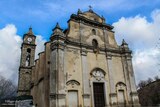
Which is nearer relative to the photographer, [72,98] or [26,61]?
[72,98]

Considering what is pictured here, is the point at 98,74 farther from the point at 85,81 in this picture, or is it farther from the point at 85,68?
the point at 85,81

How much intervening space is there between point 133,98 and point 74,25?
31.4ft

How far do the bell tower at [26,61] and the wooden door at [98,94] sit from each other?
1119cm

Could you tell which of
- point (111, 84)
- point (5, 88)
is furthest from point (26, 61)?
point (5, 88)

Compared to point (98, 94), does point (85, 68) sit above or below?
above

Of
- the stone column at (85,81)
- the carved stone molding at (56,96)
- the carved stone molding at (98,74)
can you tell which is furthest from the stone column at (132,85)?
the carved stone molding at (56,96)

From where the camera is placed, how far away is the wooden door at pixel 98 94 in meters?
16.4

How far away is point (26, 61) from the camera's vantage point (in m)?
27.0

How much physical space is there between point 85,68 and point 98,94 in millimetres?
2807

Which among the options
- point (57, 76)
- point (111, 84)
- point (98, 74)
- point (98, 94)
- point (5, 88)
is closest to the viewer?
point (57, 76)

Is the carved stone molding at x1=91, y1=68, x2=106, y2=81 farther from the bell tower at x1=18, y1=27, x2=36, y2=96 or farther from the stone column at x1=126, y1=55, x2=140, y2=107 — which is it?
the bell tower at x1=18, y1=27, x2=36, y2=96

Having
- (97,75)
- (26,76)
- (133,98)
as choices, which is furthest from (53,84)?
(26,76)

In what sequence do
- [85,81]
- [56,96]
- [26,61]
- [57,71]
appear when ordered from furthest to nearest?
[26,61]
[85,81]
[57,71]
[56,96]

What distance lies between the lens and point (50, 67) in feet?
48.4
